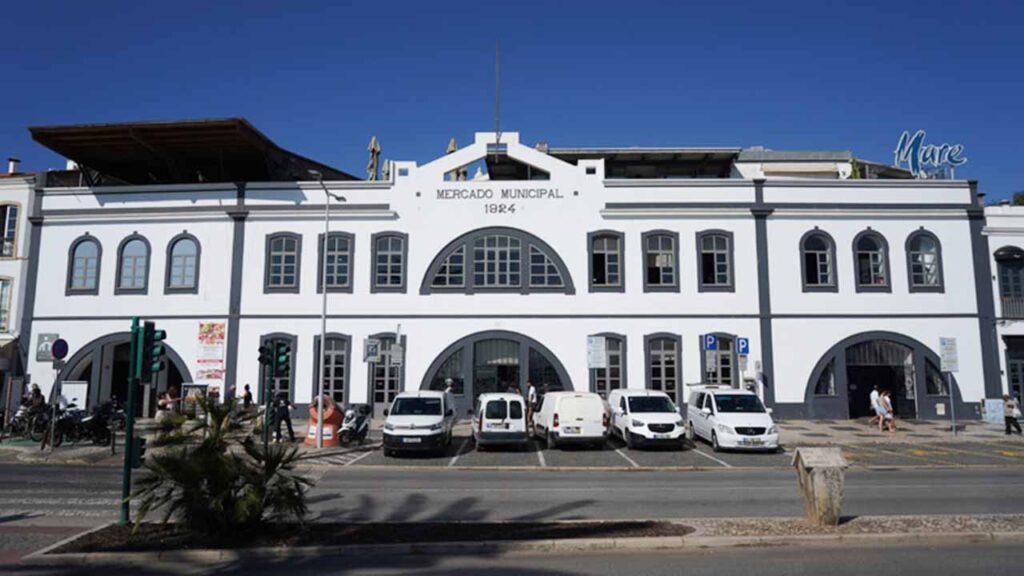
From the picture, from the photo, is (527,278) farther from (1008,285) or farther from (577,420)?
(1008,285)

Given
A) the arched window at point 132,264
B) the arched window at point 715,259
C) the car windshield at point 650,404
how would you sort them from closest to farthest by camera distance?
the car windshield at point 650,404, the arched window at point 715,259, the arched window at point 132,264

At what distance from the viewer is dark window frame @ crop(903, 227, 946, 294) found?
30.1 m

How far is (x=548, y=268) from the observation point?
3034cm

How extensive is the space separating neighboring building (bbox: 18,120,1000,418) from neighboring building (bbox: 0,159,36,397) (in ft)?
3.04

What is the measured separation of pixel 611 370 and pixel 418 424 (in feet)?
38.1

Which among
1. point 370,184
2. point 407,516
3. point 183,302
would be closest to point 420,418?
point 407,516

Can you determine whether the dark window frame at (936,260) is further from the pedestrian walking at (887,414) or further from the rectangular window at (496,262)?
the rectangular window at (496,262)

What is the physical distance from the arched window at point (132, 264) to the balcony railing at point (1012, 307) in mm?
36453

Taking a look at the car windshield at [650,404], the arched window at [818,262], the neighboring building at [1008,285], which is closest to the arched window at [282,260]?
the car windshield at [650,404]

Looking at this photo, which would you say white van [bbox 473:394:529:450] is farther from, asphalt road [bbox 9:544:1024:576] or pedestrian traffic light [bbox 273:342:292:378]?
asphalt road [bbox 9:544:1024:576]

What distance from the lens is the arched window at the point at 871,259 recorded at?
99.2 ft

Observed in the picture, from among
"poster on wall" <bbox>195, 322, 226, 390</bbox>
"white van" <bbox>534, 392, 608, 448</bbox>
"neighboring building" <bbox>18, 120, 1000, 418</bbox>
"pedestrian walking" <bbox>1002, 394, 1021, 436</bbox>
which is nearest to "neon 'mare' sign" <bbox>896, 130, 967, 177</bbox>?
"neighboring building" <bbox>18, 120, 1000, 418</bbox>

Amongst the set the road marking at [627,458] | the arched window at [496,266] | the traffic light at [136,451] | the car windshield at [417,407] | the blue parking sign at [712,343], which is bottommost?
the road marking at [627,458]

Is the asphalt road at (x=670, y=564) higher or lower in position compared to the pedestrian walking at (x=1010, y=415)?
lower
